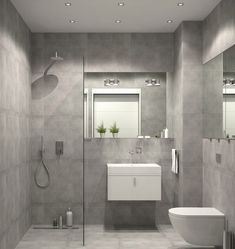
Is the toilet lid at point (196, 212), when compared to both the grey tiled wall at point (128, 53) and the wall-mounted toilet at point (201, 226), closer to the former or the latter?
the wall-mounted toilet at point (201, 226)

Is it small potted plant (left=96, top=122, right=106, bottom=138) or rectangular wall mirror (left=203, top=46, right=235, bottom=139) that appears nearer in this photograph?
rectangular wall mirror (left=203, top=46, right=235, bottom=139)

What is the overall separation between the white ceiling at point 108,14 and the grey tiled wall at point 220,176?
1.54m

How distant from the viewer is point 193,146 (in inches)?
213

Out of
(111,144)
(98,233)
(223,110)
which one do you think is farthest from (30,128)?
(223,110)

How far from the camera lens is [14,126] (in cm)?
470

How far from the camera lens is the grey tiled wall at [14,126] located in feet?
13.8

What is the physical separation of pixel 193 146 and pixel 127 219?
1.42m

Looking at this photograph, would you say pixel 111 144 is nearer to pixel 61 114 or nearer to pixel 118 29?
pixel 61 114

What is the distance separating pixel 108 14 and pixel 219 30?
1.31 m

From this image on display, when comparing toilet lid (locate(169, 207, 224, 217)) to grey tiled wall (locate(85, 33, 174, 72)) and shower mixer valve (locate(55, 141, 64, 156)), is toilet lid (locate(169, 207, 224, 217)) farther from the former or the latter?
grey tiled wall (locate(85, 33, 174, 72))

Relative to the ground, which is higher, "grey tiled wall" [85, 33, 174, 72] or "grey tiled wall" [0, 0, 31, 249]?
"grey tiled wall" [85, 33, 174, 72]

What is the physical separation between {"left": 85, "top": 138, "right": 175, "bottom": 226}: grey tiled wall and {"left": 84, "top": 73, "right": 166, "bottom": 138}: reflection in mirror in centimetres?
14

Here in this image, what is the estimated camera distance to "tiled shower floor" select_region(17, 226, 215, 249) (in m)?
4.82

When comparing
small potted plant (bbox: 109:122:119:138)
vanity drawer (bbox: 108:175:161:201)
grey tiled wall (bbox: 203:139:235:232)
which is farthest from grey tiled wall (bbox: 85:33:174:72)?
vanity drawer (bbox: 108:175:161:201)
